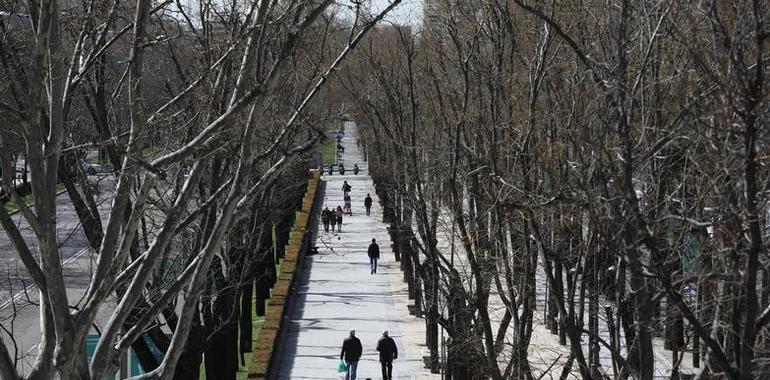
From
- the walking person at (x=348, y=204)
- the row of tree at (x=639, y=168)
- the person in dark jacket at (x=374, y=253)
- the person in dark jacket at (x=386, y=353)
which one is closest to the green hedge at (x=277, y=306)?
the person in dark jacket at (x=386, y=353)

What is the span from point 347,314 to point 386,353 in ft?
28.3

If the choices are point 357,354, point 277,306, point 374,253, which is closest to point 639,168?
point 357,354

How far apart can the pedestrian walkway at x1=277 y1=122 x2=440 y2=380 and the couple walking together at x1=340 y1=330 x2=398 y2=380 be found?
1088 mm

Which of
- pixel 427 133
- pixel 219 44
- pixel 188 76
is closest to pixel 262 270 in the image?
pixel 427 133

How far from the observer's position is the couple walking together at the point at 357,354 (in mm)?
21844

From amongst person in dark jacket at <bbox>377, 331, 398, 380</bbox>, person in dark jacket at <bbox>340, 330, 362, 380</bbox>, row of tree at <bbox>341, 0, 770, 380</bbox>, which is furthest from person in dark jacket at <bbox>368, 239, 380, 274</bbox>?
row of tree at <bbox>341, 0, 770, 380</bbox>

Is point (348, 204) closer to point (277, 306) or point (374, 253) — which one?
point (374, 253)

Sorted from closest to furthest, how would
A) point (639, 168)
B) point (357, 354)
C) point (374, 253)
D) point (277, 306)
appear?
point (639, 168) < point (357, 354) < point (277, 306) < point (374, 253)

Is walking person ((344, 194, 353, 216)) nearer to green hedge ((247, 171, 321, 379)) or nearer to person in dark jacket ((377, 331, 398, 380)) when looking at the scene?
green hedge ((247, 171, 321, 379))

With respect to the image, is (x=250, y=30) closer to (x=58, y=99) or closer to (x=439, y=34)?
(x=58, y=99)

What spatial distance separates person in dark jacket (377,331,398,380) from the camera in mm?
22156

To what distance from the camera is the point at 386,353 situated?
73.0ft

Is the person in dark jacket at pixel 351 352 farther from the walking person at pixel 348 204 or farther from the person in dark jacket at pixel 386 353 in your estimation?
the walking person at pixel 348 204

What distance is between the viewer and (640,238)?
7.34m
